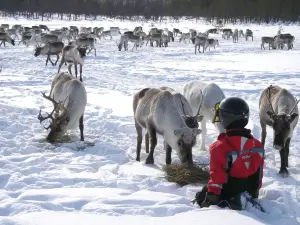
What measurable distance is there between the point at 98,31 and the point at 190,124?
37.8 meters

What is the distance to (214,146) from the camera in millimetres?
3689

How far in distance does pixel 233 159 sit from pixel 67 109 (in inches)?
155

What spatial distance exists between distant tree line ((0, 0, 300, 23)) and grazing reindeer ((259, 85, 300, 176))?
60895 mm

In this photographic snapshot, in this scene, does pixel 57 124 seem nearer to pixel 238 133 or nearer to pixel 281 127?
pixel 281 127

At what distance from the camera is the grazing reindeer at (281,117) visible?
5.12 m

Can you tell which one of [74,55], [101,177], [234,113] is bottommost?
[101,177]

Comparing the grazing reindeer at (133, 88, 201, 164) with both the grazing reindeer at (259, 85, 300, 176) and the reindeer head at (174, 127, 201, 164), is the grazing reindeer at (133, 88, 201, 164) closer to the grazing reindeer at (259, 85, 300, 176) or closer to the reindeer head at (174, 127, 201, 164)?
the reindeer head at (174, 127, 201, 164)

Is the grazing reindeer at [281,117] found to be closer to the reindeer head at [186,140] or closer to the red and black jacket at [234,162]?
the reindeer head at [186,140]

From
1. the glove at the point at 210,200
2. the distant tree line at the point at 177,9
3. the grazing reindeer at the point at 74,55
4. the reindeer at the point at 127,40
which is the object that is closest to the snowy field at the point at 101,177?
the glove at the point at 210,200

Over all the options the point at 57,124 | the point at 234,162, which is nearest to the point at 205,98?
the point at 57,124

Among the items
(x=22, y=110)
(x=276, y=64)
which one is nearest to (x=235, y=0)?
(x=276, y=64)

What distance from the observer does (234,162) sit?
3650 millimetres

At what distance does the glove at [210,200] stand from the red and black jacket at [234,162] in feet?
0.12

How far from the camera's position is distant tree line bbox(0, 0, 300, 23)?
6694cm
